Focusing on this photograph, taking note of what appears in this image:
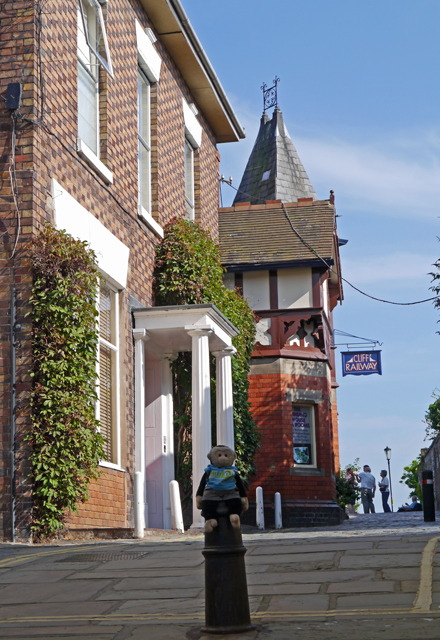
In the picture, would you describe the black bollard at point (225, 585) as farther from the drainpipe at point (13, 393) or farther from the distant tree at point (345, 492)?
the distant tree at point (345, 492)

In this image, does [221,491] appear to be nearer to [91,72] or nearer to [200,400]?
[200,400]

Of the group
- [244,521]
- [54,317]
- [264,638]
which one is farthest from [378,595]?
[244,521]

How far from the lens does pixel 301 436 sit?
2139 cm

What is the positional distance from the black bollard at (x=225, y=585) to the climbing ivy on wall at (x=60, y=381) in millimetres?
4845

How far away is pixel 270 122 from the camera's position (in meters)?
35.7

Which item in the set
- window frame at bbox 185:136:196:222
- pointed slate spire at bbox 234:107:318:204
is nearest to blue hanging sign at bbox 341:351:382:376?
window frame at bbox 185:136:196:222

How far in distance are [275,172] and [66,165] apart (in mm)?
22197

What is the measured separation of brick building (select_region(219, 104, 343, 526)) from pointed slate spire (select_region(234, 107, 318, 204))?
9531 mm

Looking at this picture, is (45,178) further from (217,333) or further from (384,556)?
(384,556)

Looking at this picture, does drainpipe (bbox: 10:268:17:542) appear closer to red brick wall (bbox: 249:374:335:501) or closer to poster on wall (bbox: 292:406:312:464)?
red brick wall (bbox: 249:374:335:501)

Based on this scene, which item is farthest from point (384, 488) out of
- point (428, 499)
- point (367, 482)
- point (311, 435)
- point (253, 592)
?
point (253, 592)

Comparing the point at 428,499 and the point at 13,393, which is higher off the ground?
the point at 13,393

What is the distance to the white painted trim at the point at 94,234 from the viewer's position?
1075cm

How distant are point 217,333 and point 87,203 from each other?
3.41m
